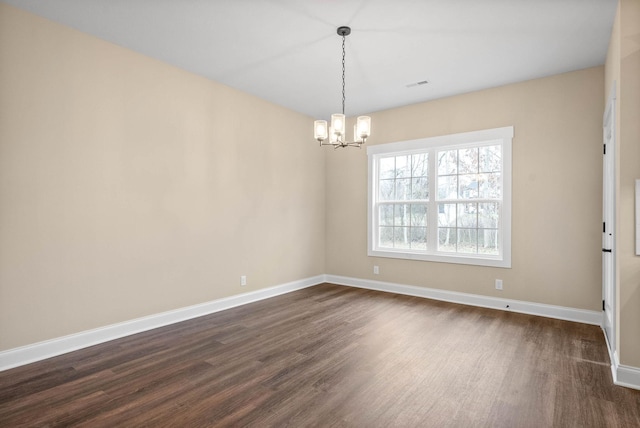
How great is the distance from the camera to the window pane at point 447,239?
488cm

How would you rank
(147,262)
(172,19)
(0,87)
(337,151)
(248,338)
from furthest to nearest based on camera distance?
(337,151), (147,262), (248,338), (172,19), (0,87)

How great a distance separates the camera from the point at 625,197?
8.23ft

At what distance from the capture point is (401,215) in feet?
17.7

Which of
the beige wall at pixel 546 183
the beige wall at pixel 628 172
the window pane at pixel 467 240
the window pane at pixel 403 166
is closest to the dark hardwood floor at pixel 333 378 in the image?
the beige wall at pixel 628 172

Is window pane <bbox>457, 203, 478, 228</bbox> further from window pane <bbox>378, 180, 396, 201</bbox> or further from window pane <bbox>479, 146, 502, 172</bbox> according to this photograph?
window pane <bbox>378, 180, 396, 201</bbox>

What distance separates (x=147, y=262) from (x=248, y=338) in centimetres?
138

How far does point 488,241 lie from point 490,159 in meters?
1.12

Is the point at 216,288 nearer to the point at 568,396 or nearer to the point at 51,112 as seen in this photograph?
the point at 51,112

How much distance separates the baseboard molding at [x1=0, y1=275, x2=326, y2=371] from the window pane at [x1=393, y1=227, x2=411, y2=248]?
213 centimetres

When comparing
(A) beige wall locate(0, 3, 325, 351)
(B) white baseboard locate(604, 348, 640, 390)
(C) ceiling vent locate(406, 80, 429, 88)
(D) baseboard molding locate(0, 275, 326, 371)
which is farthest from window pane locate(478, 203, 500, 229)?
(D) baseboard molding locate(0, 275, 326, 371)

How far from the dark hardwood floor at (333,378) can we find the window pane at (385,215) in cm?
199

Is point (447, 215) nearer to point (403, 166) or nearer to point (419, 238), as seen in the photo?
point (419, 238)

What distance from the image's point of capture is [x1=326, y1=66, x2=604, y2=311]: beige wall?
3.84 m

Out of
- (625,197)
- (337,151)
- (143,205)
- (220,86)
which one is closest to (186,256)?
(143,205)
